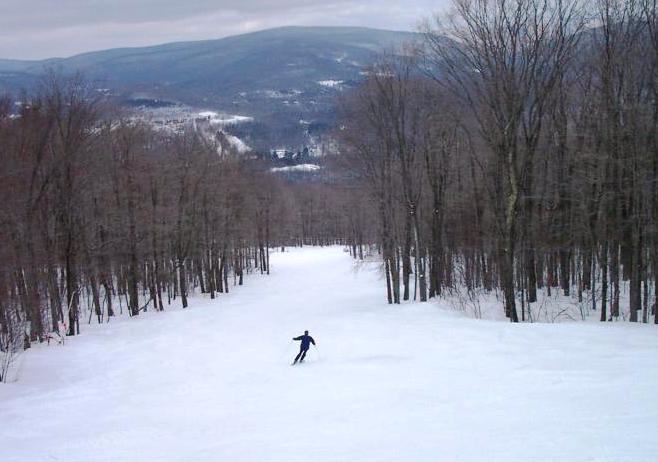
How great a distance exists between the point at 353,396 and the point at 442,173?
739 inches

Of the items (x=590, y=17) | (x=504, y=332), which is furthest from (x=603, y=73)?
(x=504, y=332)

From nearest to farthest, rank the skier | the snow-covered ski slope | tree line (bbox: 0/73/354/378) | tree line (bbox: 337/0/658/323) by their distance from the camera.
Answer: the snow-covered ski slope
the skier
tree line (bbox: 337/0/658/323)
tree line (bbox: 0/73/354/378)

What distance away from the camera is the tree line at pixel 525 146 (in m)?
19.1

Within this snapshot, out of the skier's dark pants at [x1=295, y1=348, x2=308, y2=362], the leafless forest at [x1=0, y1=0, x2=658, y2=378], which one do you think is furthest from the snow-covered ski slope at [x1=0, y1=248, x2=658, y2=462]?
the leafless forest at [x1=0, y1=0, x2=658, y2=378]

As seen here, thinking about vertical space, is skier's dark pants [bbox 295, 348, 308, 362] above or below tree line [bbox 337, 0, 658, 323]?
below

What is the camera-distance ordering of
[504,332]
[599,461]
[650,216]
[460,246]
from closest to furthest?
[599,461], [504,332], [650,216], [460,246]

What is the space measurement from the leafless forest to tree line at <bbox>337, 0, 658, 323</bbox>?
104mm

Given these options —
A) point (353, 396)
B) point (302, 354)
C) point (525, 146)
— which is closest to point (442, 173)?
point (525, 146)

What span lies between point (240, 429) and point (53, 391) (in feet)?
22.7

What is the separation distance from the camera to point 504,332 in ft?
56.7

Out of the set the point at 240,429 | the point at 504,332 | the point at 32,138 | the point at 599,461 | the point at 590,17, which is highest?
the point at 590,17

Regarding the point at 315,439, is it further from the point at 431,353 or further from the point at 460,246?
the point at 460,246

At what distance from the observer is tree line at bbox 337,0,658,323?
19094 mm

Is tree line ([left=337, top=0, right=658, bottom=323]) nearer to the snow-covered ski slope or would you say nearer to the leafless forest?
the leafless forest
